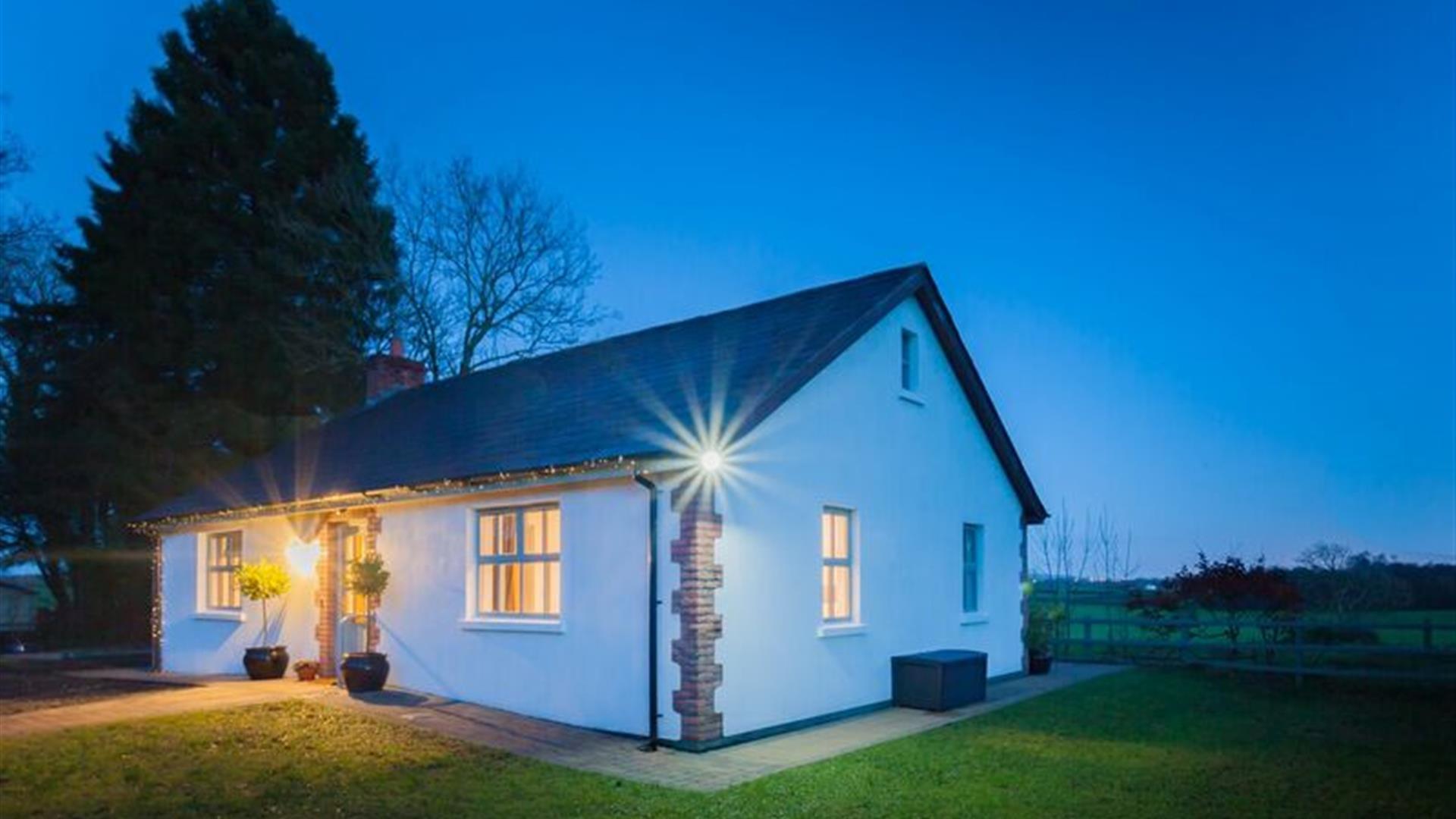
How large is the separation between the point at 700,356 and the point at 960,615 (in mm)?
5893

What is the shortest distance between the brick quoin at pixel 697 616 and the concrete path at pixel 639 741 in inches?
14.9

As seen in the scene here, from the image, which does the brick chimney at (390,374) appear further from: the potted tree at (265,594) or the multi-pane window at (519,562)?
the multi-pane window at (519,562)

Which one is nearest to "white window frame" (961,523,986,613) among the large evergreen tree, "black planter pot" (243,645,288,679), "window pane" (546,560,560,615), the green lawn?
the green lawn

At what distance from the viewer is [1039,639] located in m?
18.3

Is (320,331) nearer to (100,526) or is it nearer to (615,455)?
(100,526)

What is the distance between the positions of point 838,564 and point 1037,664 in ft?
22.2

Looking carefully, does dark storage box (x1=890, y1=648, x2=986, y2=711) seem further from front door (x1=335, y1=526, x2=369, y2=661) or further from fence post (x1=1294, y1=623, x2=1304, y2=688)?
front door (x1=335, y1=526, x2=369, y2=661)

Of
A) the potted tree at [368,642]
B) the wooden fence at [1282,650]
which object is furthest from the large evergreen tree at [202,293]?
the wooden fence at [1282,650]

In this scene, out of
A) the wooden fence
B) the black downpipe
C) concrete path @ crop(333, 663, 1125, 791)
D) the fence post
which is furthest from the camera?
the fence post

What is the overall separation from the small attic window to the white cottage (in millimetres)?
32

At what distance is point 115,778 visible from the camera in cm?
915

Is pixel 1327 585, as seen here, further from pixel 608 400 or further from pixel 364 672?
pixel 364 672

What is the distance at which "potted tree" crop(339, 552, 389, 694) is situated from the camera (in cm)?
1407

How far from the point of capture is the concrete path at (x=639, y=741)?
30.9 ft
